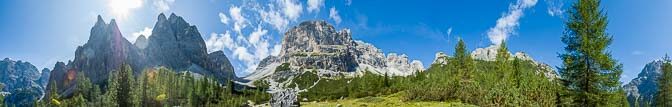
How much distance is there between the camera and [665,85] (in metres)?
92.8

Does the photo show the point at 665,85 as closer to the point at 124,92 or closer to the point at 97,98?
the point at 124,92

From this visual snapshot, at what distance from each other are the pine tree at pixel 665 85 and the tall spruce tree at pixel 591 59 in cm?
5482

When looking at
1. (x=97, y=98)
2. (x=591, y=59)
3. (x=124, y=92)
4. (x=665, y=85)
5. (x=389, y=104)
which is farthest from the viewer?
(x=97, y=98)

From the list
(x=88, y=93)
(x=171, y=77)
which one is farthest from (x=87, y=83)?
(x=171, y=77)

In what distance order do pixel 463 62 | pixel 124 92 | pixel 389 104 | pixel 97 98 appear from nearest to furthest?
pixel 389 104 < pixel 463 62 < pixel 124 92 < pixel 97 98

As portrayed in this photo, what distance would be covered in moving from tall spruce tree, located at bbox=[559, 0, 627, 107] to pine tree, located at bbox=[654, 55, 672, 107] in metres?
54.8

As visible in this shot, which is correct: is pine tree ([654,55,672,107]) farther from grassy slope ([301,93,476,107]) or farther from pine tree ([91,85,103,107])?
pine tree ([91,85,103,107])

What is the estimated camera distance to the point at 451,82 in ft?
239

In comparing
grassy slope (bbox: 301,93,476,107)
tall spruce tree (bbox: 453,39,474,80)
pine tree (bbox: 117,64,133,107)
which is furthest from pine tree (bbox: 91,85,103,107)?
tall spruce tree (bbox: 453,39,474,80)

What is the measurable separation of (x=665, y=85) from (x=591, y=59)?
62.3m

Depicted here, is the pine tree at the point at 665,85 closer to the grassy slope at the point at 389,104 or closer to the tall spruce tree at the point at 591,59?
the grassy slope at the point at 389,104

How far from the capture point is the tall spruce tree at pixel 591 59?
40969 millimetres

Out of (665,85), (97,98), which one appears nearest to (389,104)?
(665,85)

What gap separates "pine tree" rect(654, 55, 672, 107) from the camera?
90150 mm
